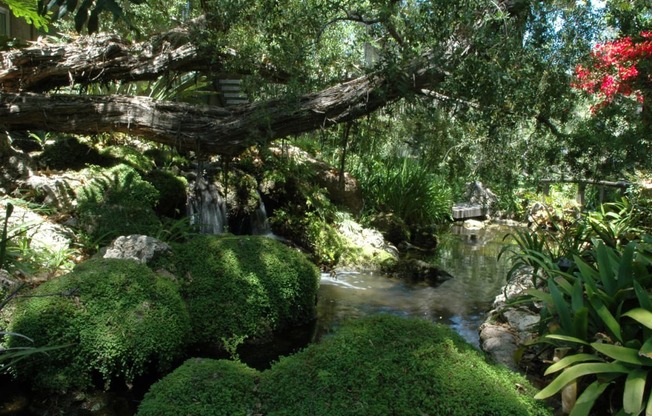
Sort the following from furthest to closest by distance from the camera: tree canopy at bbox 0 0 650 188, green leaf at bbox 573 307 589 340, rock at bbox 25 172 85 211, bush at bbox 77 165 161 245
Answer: rock at bbox 25 172 85 211, bush at bbox 77 165 161 245, tree canopy at bbox 0 0 650 188, green leaf at bbox 573 307 589 340

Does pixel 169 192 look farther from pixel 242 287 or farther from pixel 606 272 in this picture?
pixel 606 272

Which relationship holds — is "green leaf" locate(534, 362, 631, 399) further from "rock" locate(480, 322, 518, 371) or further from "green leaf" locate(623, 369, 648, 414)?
"rock" locate(480, 322, 518, 371)

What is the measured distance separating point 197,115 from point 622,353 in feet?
18.7

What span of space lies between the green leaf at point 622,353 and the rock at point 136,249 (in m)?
4.11

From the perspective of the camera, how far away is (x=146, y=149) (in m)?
9.39

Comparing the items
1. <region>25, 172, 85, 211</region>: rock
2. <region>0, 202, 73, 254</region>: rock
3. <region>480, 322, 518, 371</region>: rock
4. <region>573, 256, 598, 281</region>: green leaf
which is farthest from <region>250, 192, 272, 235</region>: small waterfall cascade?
<region>573, 256, 598, 281</region>: green leaf

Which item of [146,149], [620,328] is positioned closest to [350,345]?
[620,328]

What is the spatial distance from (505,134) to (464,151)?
1.77 ft

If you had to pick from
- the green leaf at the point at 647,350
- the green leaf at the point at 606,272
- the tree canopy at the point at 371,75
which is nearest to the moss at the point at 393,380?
the green leaf at the point at 647,350

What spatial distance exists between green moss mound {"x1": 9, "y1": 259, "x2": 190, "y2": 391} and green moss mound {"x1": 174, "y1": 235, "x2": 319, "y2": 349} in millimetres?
441

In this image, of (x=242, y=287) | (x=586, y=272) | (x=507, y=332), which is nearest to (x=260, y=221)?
(x=242, y=287)

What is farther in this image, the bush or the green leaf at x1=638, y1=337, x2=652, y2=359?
the bush

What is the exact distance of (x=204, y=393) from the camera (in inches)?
123

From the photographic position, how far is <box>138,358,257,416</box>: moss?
3.03 meters
